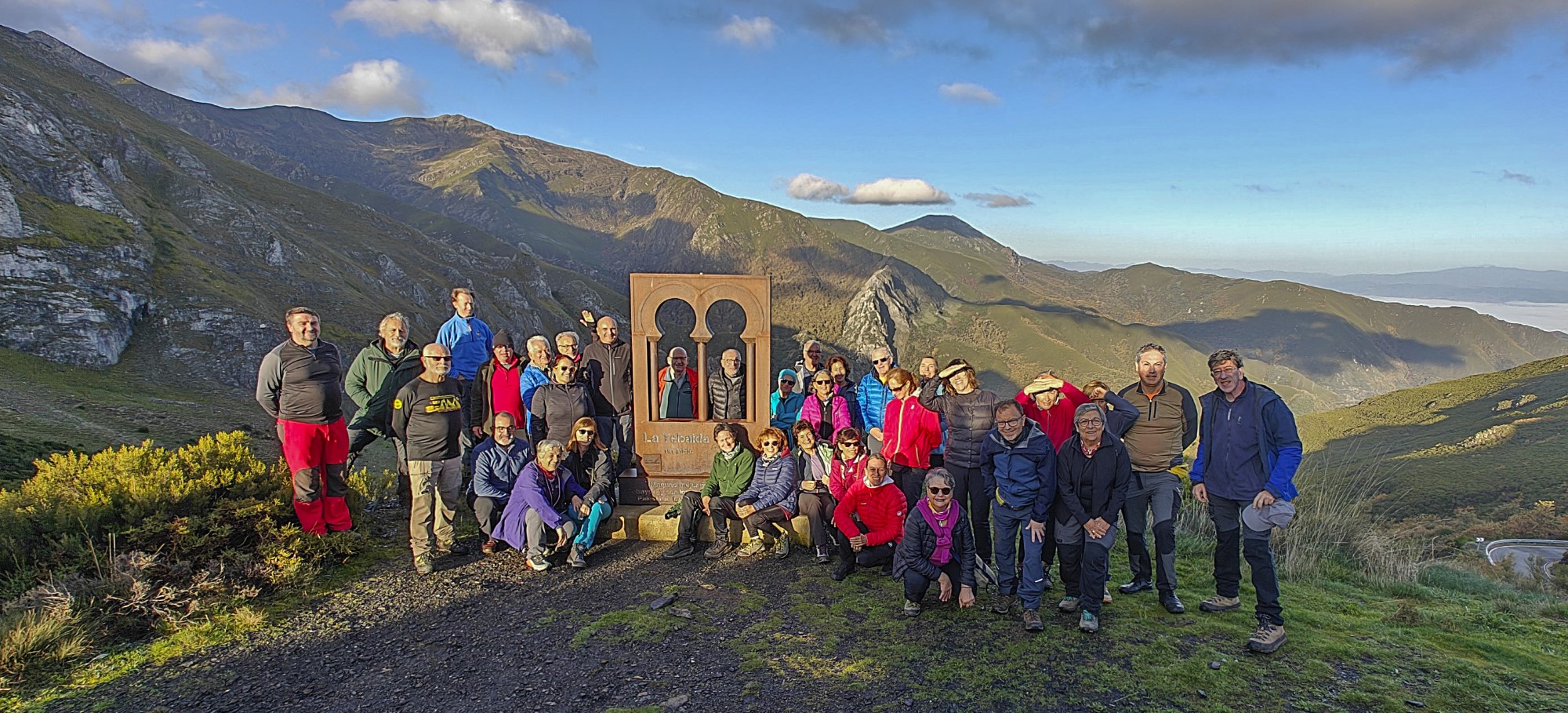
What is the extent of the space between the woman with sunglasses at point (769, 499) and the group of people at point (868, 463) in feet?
0.08

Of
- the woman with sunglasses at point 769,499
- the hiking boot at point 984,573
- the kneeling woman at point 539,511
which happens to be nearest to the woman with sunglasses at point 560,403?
the kneeling woman at point 539,511

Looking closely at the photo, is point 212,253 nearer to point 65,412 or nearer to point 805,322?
point 65,412

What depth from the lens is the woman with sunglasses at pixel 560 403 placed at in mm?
7500

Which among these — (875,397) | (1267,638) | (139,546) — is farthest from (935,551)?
(139,546)

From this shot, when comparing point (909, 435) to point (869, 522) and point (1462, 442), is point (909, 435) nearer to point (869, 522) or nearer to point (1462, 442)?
point (869, 522)

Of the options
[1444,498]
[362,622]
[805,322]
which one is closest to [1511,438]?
[1444,498]

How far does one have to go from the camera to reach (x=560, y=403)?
7.51 m

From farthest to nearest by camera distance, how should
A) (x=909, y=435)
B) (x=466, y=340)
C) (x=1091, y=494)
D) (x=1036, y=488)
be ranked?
(x=466, y=340) → (x=909, y=435) → (x=1036, y=488) → (x=1091, y=494)

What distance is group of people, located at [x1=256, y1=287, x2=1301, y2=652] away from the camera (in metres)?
5.24

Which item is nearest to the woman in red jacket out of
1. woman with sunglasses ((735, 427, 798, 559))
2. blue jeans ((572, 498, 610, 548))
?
woman with sunglasses ((735, 427, 798, 559))

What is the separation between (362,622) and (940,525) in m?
4.52

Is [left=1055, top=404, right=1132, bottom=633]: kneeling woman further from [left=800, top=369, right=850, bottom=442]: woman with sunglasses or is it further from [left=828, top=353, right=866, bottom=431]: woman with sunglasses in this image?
[left=828, top=353, right=866, bottom=431]: woman with sunglasses

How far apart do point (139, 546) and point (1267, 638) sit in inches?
333

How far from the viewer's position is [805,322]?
14462cm
